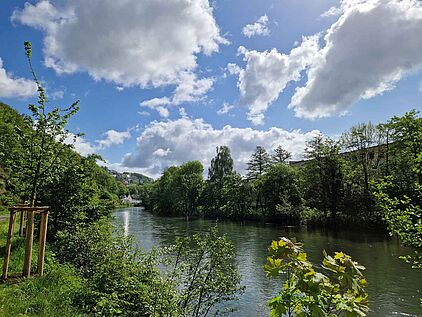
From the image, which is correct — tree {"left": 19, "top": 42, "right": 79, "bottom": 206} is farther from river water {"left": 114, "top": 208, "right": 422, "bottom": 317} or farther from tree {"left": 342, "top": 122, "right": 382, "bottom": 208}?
tree {"left": 342, "top": 122, "right": 382, "bottom": 208}

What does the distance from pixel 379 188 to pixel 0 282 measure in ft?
28.2

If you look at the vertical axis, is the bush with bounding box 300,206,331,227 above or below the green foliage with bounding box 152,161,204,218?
below

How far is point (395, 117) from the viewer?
34469 millimetres

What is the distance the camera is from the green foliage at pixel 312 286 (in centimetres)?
229

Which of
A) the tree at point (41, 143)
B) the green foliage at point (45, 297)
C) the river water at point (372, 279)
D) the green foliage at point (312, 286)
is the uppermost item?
the tree at point (41, 143)

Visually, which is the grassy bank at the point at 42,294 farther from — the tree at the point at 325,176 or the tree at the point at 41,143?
the tree at the point at 325,176

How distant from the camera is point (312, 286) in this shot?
7.56ft

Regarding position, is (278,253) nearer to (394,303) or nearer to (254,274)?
(394,303)

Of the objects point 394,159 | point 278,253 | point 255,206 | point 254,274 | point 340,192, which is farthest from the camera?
point 255,206

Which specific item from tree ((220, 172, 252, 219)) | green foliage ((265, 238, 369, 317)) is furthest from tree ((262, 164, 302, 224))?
green foliage ((265, 238, 369, 317))

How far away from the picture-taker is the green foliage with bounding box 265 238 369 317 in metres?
2.29

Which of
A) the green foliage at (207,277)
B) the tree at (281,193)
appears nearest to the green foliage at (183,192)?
the tree at (281,193)

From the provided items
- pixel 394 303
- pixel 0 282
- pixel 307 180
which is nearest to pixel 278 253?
pixel 0 282

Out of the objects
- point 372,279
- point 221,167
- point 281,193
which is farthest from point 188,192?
point 372,279
